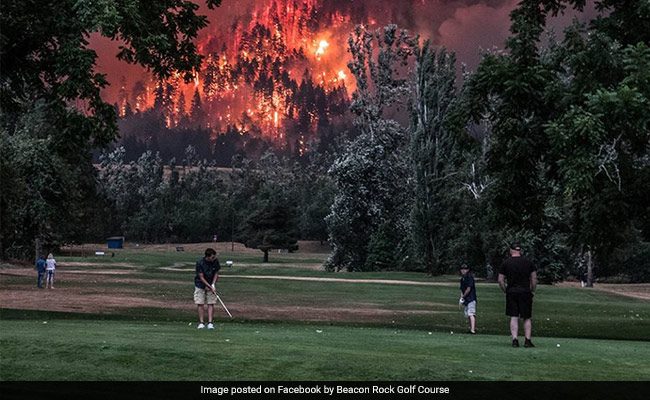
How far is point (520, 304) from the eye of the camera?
66.1 ft

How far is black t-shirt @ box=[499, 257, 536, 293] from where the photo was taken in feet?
65.8

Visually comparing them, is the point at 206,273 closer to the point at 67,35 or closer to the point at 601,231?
the point at 67,35

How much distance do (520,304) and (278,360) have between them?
655 centimetres

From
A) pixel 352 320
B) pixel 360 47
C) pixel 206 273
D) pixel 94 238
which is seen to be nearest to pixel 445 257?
pixel 360 47

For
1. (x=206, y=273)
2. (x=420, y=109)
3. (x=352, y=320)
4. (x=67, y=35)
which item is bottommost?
(x=352, y=320)

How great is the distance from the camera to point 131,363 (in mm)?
15961

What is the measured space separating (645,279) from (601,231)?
2693 inches

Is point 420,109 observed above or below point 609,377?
above

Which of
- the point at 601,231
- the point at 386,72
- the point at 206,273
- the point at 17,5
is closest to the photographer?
the point at 206,273

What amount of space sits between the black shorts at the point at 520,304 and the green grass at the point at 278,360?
83cm

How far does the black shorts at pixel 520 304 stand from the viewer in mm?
20109

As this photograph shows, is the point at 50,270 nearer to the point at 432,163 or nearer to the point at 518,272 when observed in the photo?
the point at 518,272
